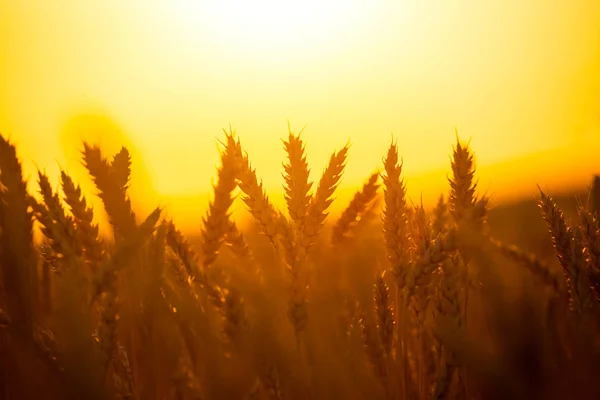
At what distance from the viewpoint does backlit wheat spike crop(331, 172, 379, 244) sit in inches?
71.2

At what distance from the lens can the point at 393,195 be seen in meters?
1.41

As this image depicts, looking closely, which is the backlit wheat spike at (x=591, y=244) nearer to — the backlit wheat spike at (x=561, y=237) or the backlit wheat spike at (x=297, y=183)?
the backlit wheat spike at (x=561, y=237)

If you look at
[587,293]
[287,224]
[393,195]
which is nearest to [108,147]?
[287,224]

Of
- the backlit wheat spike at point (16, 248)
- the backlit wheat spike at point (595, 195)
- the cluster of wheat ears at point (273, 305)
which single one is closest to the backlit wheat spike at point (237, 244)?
the cluster of wheat ears at point (273, 305)

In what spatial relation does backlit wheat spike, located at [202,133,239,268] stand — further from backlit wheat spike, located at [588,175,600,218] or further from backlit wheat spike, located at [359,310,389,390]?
backlit wheat spike, located at [588,175,600,218]

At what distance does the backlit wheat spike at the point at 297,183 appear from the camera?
1.36 meters

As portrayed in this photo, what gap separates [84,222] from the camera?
1331mm

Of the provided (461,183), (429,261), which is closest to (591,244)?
(461,183)

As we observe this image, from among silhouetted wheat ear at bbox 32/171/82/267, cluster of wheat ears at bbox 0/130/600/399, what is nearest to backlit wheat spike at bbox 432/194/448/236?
cluster of wheat ears at bbox 0/130/600/399

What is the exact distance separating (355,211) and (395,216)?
0.43 metres

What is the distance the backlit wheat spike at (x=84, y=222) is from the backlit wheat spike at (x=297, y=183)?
499 mm

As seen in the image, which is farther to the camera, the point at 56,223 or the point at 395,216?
the point at 395,216

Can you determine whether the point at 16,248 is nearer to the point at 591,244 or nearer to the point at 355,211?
the point at 355,211

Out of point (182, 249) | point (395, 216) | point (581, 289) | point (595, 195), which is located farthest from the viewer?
point (595, 195)
